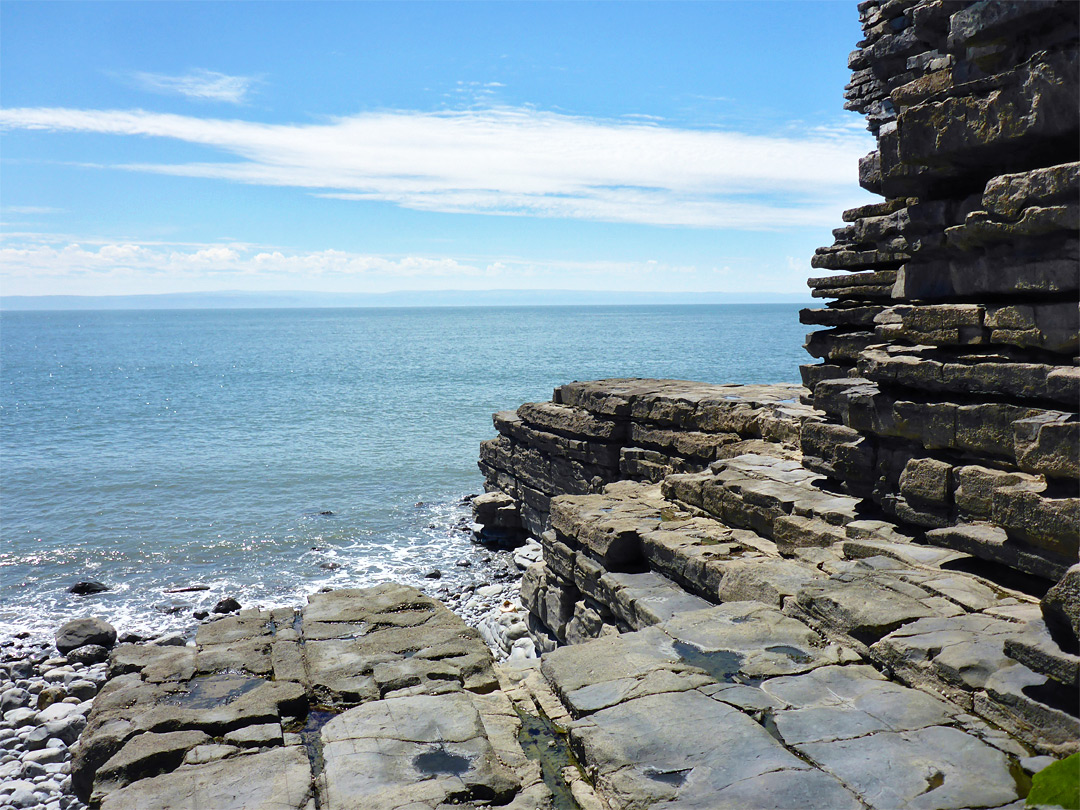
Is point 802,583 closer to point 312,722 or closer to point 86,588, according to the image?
point 312,722

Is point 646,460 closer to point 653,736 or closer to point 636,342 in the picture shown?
point 653,736

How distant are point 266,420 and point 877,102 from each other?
3617 cm

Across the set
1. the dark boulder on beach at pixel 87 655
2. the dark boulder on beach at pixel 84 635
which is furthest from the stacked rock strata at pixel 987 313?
the dark boulder on beach at pixel 84 635

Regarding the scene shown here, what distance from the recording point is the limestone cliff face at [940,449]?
15.2 feet

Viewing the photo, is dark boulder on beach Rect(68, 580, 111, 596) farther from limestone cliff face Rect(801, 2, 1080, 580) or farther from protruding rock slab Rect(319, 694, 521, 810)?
limestone cliff face Rect(801, 2, 1080, 580)

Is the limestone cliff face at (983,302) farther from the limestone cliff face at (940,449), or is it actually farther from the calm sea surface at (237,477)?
the calm sea surface at (237,477)

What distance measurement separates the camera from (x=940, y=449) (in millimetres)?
6211

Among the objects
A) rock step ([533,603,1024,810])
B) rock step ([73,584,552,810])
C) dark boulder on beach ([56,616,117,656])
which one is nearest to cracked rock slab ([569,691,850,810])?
rock step ([533,603,1024,810])

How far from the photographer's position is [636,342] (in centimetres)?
10594

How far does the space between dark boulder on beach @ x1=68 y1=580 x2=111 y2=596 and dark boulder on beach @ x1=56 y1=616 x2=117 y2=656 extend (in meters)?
3.62

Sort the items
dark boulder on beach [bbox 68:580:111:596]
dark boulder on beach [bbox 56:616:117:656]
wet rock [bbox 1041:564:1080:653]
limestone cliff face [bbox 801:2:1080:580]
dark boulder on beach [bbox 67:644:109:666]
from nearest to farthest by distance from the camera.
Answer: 1. wet rock [bbox 1041:564:1080:653]
2. limestone cliff face [bbox 801:2:1080:580]
3. dark boulder on beach [bbox 67:644:109:666]
4. dark boulder on beach [bbox 56:616:117:656]
5. dark boulder on beach [bbox 68:580:111:596]

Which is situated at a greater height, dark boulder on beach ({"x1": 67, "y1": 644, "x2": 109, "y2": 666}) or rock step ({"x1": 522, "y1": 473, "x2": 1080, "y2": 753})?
rock step ({"x1": 522, "y1": 473, "x2": 1080, "y2": 753})

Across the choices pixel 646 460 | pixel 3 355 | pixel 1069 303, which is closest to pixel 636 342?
pixel 3 355

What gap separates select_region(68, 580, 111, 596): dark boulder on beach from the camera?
15922 mm
